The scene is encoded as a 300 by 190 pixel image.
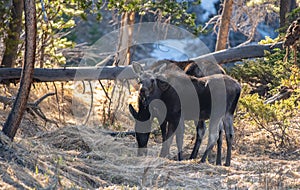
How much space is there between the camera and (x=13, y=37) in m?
14.9

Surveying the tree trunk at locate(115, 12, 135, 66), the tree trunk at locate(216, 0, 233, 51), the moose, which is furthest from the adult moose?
the tree trunk at locate(115, 12, 135, 66)

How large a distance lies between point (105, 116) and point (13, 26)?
118 inches

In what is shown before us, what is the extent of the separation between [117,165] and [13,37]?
21.5 ft

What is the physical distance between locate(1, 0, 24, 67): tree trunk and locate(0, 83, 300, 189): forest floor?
200 centimetres

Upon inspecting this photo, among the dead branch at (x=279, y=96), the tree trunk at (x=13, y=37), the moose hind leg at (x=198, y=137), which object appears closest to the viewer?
the moose hind leg at (x=198, y=137)

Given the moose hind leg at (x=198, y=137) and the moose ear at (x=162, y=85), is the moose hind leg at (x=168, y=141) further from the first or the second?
the moose ear at (x=162, y=85)

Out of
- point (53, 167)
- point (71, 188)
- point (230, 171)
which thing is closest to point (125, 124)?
point (230, 171)

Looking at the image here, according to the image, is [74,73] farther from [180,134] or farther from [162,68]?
[180,134]

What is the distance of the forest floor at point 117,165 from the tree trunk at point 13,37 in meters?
2.00

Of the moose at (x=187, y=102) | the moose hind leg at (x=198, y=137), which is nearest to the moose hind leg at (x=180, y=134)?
the moose at (x=187, y=102)

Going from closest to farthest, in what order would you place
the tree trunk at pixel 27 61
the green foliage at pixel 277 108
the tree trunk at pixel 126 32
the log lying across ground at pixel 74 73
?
the tree trunk at pixel 27 61 < the green foliage at pixel 277 108 < the log lying across ground at pixel 74 73 < the tree trunk at pixel 126 32

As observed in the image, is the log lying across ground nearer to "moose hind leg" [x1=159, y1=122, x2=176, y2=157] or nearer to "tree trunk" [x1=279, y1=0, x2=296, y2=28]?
"moose hind leg" [x1=159, y1=122, x2=176, y2=157]

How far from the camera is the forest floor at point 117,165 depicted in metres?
7.75

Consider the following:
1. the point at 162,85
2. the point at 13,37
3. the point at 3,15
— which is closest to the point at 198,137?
the point at 162,85
